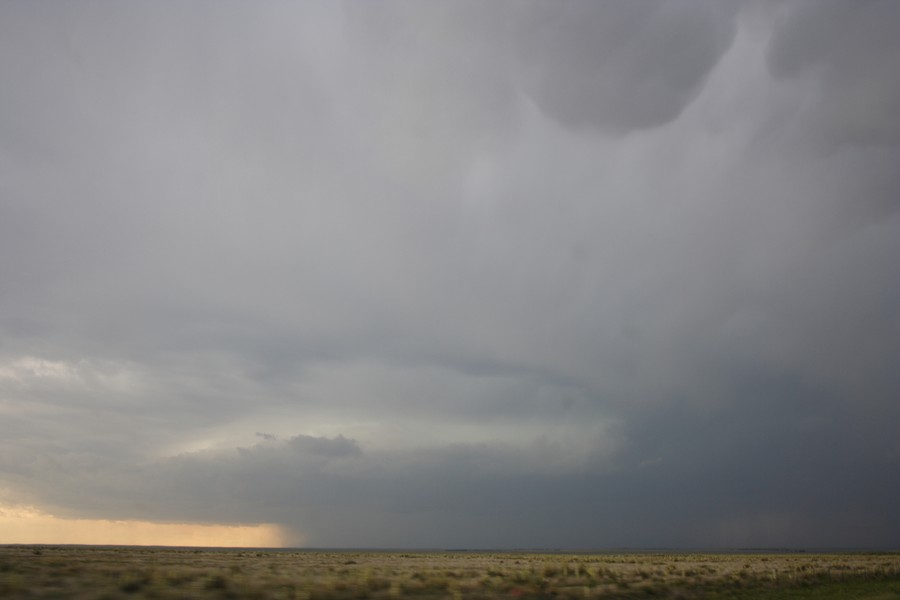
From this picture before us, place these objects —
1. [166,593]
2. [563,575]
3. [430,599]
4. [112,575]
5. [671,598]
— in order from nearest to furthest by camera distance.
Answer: [166,593] → [430,599] → [112,575] → [671,598] → [563,575]

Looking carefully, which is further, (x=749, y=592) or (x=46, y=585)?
(x=749, y=592)

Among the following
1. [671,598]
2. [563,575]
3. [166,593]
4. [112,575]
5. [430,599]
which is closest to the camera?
[166,593]

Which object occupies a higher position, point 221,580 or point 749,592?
point 221,580

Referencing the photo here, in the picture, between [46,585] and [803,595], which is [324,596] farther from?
[803,595]

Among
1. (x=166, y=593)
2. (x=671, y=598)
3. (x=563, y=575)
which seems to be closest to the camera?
(x=166, y=593)

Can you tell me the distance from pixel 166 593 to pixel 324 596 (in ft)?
20.1

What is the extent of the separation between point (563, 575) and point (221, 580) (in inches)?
880

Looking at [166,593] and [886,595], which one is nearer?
[166,593]

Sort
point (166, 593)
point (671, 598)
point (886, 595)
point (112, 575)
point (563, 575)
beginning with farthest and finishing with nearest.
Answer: point (563, 575), point (886, 595), point (671, 598), point (112, 575), point (166, 593)

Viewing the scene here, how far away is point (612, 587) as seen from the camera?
31969mm

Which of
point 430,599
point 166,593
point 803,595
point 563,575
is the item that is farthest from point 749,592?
point 166,593

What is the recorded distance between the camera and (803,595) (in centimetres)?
3603

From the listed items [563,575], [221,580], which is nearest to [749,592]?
[563,575]

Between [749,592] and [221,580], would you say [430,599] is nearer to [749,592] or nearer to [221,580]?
[221,580]
